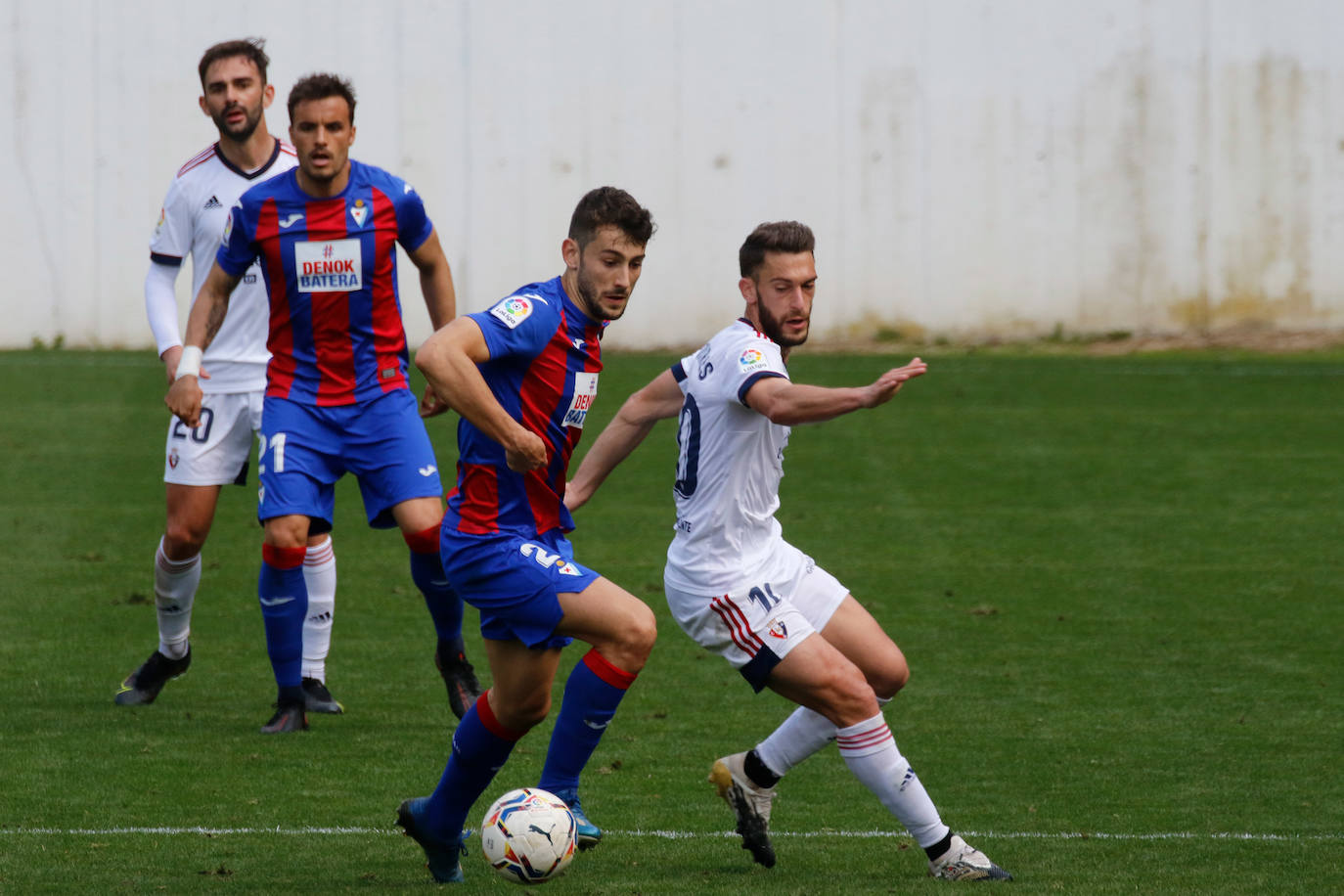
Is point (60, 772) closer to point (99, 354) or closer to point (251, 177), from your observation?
point (251, 177)

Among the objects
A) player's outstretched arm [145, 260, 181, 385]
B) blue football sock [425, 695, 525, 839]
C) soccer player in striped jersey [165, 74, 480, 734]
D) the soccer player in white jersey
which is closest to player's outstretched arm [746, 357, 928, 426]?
the soccer player in white jersey

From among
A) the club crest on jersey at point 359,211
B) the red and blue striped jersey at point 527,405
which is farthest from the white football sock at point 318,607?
the red and blue striped jersey at point 527,405

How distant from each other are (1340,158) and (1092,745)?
61.7ft

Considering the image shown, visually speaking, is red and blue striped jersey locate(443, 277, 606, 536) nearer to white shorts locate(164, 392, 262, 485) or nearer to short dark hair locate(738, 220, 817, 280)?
short dark hair locate(738, 220, 817, 280)

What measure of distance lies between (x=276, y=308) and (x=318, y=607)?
1.34 m

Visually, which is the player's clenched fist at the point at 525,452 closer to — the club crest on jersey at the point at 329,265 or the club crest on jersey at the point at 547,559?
the club crest on jersey at the point at 547,559

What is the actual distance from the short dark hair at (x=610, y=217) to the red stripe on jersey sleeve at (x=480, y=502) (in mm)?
707

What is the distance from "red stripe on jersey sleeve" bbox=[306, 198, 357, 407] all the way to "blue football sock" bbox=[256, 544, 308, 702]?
640mm

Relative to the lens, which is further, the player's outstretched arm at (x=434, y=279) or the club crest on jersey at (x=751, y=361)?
the player's outstretched arm at (x=434, y=279)

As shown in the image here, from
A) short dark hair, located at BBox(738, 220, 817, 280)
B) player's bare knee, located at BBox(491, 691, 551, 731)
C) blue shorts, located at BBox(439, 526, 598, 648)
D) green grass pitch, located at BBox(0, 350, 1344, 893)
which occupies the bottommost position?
green grass pitch, located at BBox(0, 350, 1344, 893)

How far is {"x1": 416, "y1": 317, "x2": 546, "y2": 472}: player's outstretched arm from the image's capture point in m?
4.70

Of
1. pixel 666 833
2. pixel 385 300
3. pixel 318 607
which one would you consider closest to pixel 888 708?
pixel 666 833

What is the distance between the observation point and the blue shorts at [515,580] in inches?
191

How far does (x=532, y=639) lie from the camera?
192 inches
